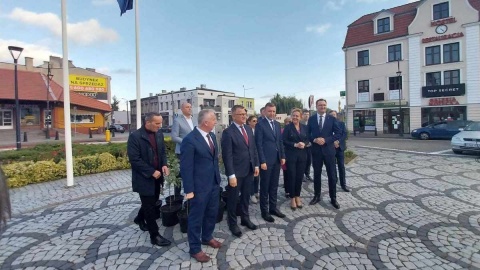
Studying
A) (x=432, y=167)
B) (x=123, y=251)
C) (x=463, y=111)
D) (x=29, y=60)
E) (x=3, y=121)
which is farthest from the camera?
(x=29, y=60)

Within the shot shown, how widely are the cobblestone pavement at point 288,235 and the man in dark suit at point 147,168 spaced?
14.5 inches

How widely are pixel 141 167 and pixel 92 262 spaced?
1.28m

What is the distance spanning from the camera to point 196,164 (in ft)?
10.6

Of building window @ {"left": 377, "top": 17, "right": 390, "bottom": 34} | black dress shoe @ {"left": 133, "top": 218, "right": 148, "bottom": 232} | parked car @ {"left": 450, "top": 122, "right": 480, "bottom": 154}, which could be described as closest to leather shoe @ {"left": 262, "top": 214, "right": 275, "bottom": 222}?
black dress shoe @ {"left": 133, "top": 218, "right": 148, "bottom": 232}

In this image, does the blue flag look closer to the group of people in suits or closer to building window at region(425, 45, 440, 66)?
the group of people in suits

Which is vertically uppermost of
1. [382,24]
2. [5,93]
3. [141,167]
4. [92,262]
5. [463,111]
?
[382,24]

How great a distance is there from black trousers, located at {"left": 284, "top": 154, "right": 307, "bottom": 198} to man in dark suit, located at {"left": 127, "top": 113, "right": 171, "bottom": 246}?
93.3 inches

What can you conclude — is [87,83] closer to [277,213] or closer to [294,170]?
[294,170]

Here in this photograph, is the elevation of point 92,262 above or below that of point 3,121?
below

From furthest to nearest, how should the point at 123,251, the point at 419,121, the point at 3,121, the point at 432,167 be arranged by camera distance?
the point at 3,121 → the point at 419,121 → the point at 432,167 → the point at 123,251

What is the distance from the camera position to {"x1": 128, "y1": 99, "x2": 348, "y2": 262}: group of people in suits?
10.5ft

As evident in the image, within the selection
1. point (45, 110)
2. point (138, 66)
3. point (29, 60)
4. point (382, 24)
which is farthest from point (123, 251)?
point (29, 60)

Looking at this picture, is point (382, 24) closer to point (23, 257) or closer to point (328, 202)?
point (328, 202)

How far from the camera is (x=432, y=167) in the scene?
28.6ft
